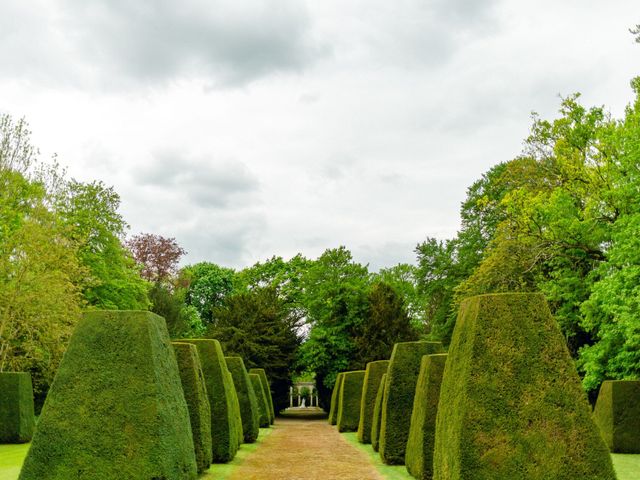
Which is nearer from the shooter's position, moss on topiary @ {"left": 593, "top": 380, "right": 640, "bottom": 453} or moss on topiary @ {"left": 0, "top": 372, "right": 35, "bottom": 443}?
moss on topiary @ {"left": 593, "top": 380, "right": 640, "bottom": 453}

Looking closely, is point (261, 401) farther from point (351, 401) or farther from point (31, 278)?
point (31, 278)

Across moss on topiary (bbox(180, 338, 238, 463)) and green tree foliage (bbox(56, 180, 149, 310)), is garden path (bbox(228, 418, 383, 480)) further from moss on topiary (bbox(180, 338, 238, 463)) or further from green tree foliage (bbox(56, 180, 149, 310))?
green tree foliage (bbox(56, 180, 149, 310))

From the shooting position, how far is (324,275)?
44500 mm

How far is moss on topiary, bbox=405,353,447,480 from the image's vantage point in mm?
12586

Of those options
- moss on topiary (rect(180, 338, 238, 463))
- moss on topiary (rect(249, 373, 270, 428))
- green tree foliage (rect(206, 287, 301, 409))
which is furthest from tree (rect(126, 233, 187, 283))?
moss on topiary (rect(180, 338, 238, 463))

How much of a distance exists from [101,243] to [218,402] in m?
22.4

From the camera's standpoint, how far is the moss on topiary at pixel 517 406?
8094 mm

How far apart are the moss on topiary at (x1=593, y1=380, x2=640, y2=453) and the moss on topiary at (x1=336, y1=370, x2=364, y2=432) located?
35.9ft

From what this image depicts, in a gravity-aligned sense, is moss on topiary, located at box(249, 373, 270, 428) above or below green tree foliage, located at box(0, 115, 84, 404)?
below

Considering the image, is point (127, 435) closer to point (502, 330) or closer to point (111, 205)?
point (502, 330)

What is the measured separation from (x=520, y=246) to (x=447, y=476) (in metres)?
20.7

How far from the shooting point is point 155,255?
171 ft

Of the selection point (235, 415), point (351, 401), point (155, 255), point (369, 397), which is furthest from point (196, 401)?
point (155, 255)

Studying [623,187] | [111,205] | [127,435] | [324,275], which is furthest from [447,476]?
[324,275]
